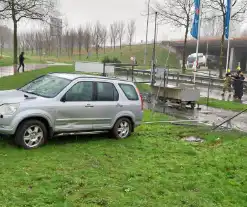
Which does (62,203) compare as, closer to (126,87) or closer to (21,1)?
(126,87)

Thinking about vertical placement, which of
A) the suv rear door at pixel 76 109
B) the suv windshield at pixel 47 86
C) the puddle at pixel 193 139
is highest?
the suv windshield at pixel 47 86

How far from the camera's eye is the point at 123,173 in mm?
6289

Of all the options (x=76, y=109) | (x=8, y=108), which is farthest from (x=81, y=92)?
(x=8, y=108)

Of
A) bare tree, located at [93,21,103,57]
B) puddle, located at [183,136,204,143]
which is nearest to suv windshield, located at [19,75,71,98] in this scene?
puddle, located at [183,136,204,143]

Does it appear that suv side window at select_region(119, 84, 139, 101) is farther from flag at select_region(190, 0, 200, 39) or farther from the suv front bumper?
flag at select_region(190, 0, 200, 39)

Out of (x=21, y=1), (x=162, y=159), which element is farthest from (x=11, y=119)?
(x=21, y=1)

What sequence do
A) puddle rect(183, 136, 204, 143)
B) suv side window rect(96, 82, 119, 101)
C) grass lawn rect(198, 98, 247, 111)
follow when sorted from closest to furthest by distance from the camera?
suv side window rect(96, 82, 119, 101) < puddle rect(183, 136, 204, 143) < grass lawn rect(198, 98, 247, 111)

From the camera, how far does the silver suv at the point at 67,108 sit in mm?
7316

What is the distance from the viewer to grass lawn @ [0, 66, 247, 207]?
199 inches

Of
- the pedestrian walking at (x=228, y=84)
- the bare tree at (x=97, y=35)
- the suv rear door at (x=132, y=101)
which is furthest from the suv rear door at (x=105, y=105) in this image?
the bare tree at (x=97, y=35)

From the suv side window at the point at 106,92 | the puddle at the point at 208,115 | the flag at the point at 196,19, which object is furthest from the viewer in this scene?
the flag at the point at 196,19

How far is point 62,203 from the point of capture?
473 centimetres

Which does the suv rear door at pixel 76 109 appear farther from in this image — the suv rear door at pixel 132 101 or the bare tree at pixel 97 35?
the bare tree at pixel 97 35

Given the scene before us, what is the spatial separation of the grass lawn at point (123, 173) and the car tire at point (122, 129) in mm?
197
